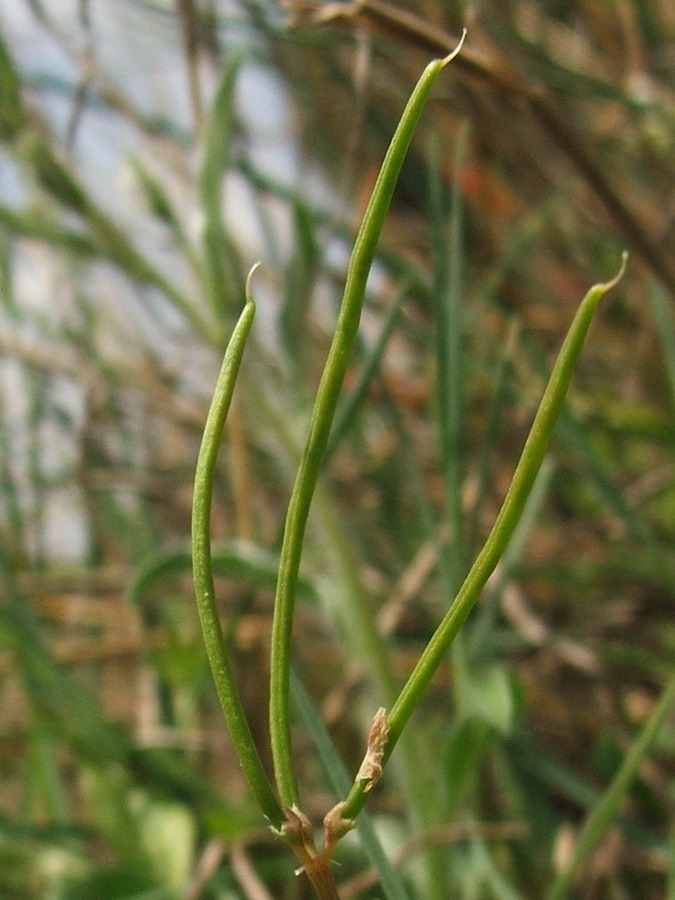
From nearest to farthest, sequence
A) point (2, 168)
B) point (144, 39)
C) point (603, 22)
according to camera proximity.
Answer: point (2, 168)
point (144, 39)
point (603, 22)

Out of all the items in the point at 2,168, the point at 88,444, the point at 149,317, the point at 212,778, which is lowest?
the point at 212,778

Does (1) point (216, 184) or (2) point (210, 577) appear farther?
(1) point (216, 184)

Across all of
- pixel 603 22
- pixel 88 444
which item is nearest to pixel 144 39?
pixel 88 444

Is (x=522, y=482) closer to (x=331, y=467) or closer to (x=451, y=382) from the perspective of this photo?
(x=451, y=382)

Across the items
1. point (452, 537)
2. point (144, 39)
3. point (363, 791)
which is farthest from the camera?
point (144, 39)

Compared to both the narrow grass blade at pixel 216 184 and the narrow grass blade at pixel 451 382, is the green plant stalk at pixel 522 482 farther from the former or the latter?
the narrow grass blade at pixel 216 184

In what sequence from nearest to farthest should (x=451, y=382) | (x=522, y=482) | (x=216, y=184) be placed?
(x=522, y=482) < (x=451, y=382) < (x=216, y=184)

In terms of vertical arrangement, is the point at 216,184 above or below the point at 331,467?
above

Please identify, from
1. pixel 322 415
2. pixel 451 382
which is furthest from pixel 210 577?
pixel 451 382

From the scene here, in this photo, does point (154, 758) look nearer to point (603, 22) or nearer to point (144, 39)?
point (144, 39)
